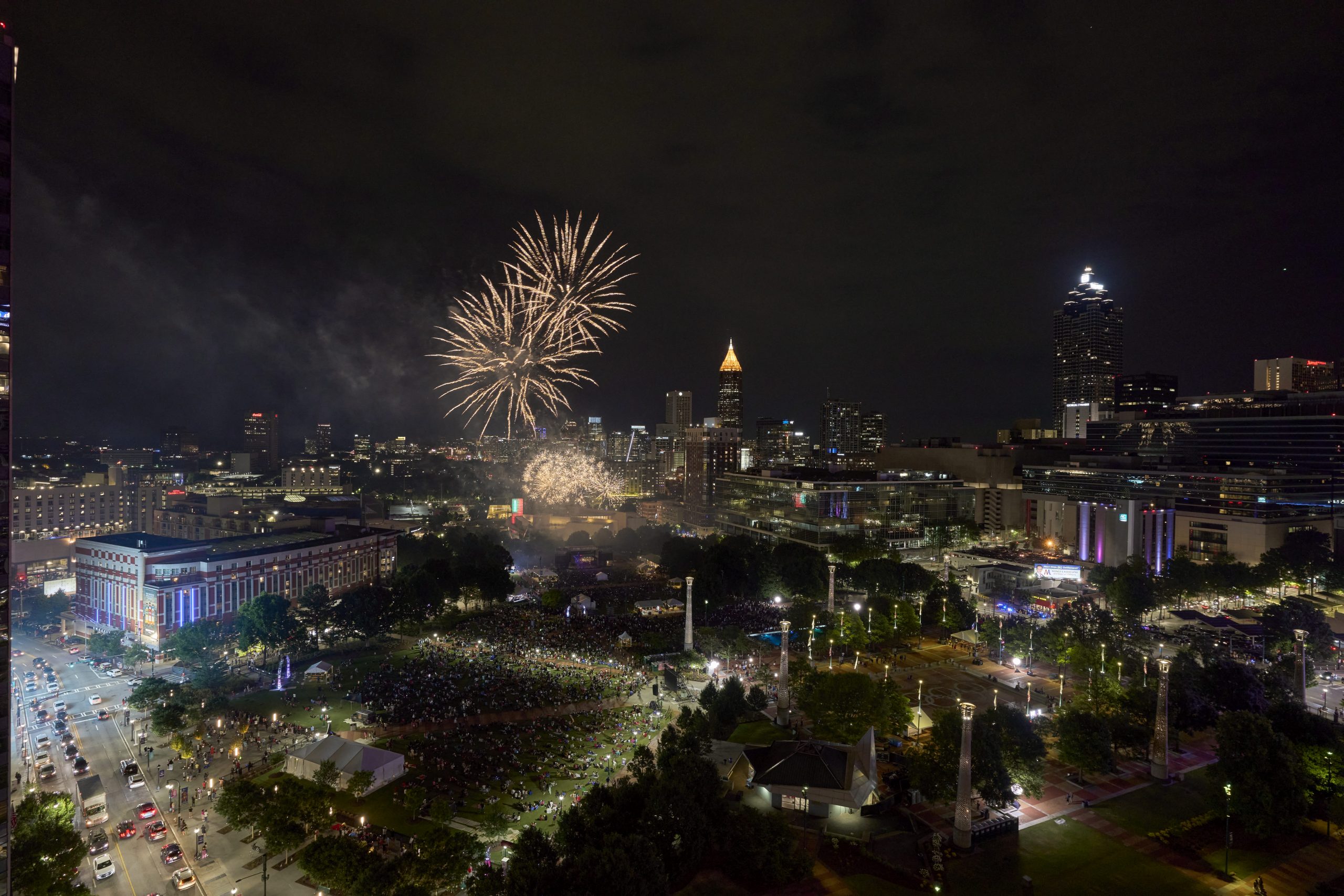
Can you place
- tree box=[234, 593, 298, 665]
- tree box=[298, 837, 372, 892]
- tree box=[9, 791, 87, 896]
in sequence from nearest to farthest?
tree box=[9, 791, 87, 896]
tree box=[298, 837, 372, 892]
tree box=[234, 593, 298, 665]

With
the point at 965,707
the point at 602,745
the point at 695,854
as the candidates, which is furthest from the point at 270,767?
the point at 965,707

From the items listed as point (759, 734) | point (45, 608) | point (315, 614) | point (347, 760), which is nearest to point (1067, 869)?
point (759, 734)

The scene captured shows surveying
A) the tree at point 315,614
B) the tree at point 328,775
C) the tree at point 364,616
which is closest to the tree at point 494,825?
the tree at point 328,775

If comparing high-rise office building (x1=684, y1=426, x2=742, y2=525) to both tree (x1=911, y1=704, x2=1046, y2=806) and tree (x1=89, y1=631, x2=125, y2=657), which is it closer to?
tree (x1=89, y1=631, x2=125, y2=657)

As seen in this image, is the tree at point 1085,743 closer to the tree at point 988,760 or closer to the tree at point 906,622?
the tree at point 988,760

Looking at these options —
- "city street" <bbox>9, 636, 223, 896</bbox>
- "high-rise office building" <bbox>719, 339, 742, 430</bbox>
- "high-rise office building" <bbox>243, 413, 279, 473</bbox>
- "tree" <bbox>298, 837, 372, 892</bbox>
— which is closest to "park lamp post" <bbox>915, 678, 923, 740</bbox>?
"tree" <bbox>298, 837, 372, 892</bbox>

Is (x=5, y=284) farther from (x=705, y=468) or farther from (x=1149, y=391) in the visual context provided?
(x=1149, y=391)
